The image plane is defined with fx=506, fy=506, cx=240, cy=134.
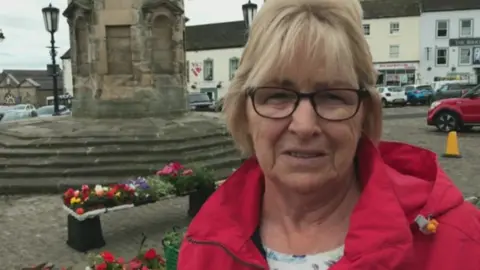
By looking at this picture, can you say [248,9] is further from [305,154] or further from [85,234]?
[305,154]

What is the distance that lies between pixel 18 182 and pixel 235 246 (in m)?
9.18

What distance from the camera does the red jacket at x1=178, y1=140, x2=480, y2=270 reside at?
1246 millimetres

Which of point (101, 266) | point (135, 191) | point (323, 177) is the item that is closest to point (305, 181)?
point (323, 177)

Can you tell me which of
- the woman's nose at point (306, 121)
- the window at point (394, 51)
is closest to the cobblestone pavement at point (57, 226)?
the woman's nose at point (306, 121)

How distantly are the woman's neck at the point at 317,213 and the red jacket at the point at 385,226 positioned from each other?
6 cm

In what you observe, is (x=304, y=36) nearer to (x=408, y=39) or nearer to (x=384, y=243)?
(x=384, y=243)

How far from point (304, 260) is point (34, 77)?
110m

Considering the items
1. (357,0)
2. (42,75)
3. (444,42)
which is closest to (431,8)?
(444,42)

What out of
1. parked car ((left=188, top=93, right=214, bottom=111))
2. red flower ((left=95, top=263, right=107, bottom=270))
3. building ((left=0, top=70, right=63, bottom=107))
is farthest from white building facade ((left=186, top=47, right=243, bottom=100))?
red flower ((left=95, top=263, right=107, bottom=270))

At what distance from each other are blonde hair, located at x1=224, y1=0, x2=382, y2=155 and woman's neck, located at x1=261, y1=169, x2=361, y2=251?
256 millimetres

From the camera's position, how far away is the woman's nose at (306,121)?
1425mm

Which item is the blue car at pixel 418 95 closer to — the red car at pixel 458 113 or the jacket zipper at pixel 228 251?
the red car at pixel 458 113

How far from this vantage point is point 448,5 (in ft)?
153

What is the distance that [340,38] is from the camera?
142 cm
